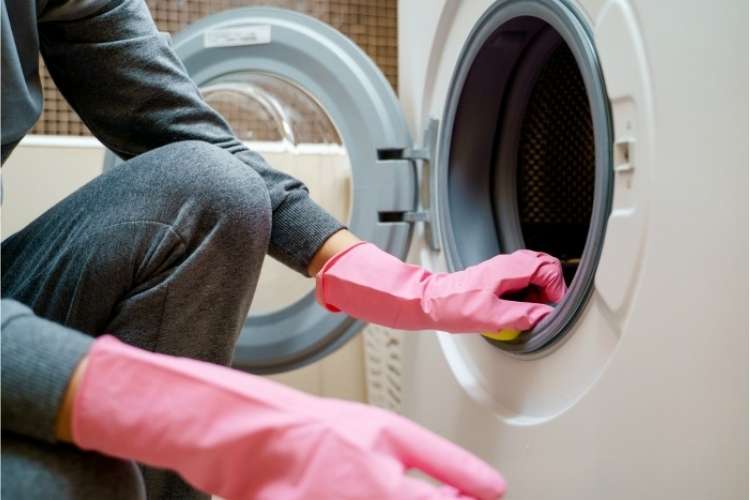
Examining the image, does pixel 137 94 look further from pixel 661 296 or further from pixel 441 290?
pixel 661 296

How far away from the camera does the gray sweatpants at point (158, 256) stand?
2.40ft

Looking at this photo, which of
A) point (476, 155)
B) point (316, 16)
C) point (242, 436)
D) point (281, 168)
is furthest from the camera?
point (316, 16)

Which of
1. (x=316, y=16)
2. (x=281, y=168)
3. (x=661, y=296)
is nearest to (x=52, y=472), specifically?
(x=661, y=296)

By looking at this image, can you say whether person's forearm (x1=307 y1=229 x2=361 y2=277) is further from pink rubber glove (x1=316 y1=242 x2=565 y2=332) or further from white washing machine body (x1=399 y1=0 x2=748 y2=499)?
white washing machine body (x1=399 y1=0 x2=748 y2=499)

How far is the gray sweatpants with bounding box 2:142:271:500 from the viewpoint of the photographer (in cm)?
73

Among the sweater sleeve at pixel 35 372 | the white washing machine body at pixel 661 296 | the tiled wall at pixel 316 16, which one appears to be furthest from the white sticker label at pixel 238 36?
the sweater sleeve at pixel 35 372

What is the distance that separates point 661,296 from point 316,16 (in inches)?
46.9

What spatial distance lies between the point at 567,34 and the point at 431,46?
354 mm

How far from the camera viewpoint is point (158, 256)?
736 mm

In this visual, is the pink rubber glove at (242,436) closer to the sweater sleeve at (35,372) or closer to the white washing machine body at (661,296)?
the sweater sleeve at (35,372)

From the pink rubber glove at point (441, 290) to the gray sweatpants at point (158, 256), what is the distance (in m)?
0.16

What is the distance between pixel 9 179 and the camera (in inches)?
58.3

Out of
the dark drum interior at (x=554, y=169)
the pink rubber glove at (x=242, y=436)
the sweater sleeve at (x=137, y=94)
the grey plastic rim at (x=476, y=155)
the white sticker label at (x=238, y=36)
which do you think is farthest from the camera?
the white sticker label at (x=238, y=36)

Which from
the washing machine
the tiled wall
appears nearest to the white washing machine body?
the washing machine
